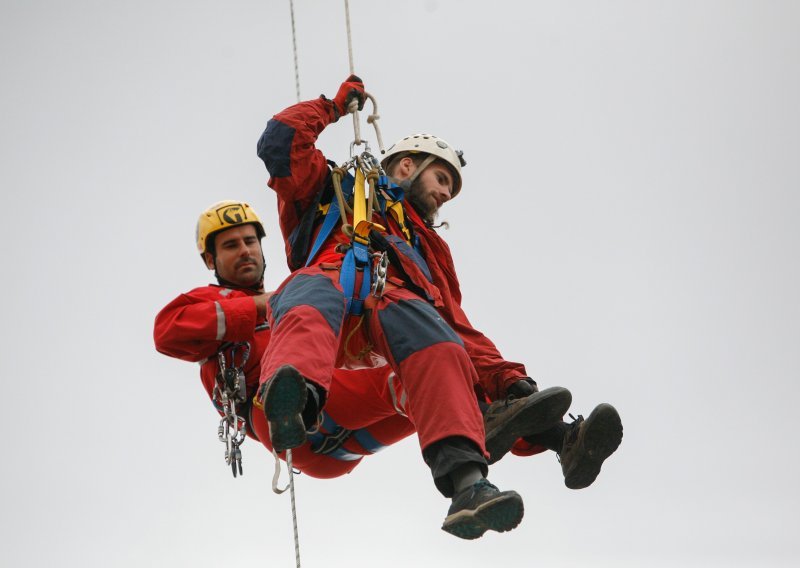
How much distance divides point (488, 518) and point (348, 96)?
88.6 inches

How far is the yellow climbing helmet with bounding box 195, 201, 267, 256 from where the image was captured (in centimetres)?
687

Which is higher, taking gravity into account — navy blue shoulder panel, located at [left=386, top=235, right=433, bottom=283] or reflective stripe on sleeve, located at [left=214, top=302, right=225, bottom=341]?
navy blue shoulder panel, located at [left=386, top=235, right=433, bottom=283]

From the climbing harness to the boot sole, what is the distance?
1.71m

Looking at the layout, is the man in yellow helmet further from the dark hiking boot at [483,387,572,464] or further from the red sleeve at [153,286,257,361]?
the dark hiking boot at [483,387,572,464]

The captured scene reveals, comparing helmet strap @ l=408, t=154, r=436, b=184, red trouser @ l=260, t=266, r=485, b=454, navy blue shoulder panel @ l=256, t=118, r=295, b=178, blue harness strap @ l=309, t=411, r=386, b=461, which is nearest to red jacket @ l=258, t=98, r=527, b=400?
navy blue shoulder panel @ l=256, t=118, r=295, b=178

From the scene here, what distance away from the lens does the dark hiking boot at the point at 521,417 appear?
5.46 meters

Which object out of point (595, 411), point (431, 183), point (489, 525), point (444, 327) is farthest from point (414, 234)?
point (489, 525)

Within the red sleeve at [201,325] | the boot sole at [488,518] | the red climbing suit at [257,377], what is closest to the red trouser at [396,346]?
the boot sole at [488,518]

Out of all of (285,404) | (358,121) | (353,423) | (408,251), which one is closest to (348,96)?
(358,121)

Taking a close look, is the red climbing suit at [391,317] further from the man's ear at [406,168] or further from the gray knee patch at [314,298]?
the man's ear at [406,168]

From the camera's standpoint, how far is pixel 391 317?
534 centimetres

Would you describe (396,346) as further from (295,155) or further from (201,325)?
(201,325)

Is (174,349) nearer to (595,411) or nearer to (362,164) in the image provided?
(362,164)

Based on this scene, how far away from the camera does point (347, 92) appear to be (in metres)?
6.09
